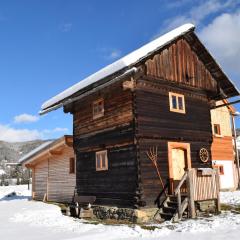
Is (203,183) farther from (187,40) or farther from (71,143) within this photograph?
(71,143)

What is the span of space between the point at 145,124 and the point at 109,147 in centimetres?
235

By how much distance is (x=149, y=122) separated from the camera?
16328mm

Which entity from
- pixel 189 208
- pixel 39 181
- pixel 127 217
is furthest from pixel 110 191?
pixel 39 181

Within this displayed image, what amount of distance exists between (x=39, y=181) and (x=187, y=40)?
1504 cm

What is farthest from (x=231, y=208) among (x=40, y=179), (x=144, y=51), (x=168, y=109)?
(x=40, y=179)

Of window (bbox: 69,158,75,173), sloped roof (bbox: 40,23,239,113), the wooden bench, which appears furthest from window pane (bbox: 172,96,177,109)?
window (bbox: 69,158,75,173)

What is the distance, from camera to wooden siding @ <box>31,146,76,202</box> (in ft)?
75.5

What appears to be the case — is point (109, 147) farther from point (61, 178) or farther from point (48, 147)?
point (48, 147)

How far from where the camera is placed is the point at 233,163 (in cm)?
2847

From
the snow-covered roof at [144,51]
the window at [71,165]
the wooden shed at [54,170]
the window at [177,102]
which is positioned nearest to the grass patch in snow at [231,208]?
the window at [177,102]

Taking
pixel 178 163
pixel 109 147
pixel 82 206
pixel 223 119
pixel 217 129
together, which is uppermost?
pixel 223 119

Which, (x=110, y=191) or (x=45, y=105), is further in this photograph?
(x=45, y=105)

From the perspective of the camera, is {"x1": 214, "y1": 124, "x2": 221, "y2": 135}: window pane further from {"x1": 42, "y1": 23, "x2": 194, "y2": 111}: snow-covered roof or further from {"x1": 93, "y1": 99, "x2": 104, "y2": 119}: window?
{"x1": 93, "y1": 99, "x2": 104, "y2": 119}: window

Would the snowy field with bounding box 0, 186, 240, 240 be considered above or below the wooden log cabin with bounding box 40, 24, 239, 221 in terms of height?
below
